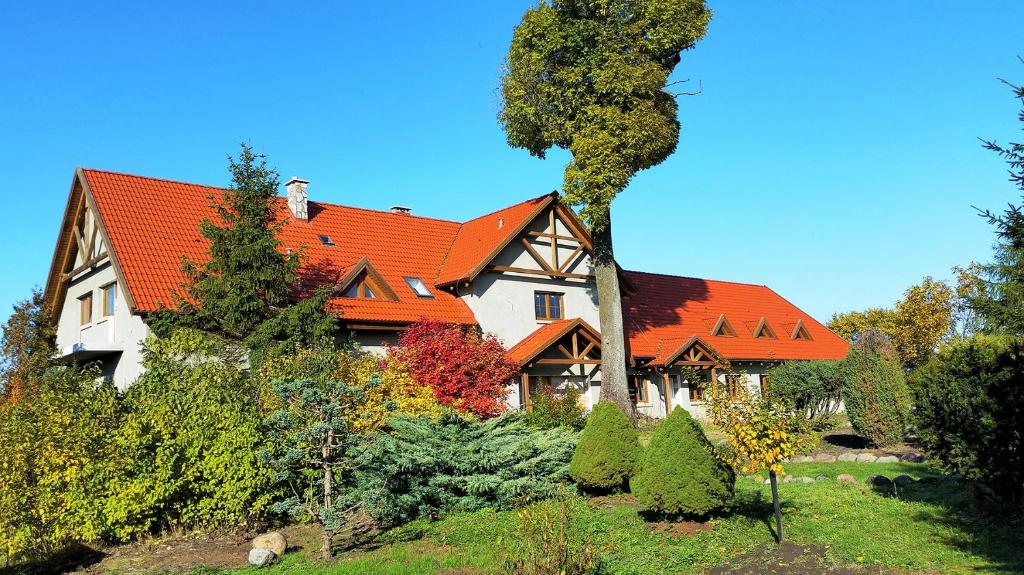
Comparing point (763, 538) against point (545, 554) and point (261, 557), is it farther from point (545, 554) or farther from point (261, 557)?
point (261, 557)

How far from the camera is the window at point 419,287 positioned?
25.4 metres

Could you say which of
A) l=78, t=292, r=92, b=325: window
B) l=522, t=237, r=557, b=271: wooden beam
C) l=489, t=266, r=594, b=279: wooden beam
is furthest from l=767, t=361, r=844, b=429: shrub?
l=78, t=292, r=92, b=325: window

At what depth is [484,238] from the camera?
27953 millimetres

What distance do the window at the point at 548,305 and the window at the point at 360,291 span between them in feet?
20.7

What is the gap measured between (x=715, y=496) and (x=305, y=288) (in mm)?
14189

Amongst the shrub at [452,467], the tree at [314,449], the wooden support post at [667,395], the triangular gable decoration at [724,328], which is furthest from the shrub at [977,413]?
the triangular gable decoration at [724,328]

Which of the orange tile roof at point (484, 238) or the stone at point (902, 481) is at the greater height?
the orange tile roof at point (484, 238)

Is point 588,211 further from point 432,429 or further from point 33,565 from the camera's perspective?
point 33,565

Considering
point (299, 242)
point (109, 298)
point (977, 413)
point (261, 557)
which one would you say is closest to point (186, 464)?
point (261, 557)

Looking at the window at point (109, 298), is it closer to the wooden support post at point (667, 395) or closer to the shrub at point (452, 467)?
the shrub at point (452, 467)

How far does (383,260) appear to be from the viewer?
2616 centimetres

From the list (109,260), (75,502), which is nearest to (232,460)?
(75,502)

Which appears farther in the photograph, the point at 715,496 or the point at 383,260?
the point at 383,260

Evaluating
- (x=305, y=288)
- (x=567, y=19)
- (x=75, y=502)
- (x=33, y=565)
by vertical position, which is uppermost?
(x=567, y=19)
